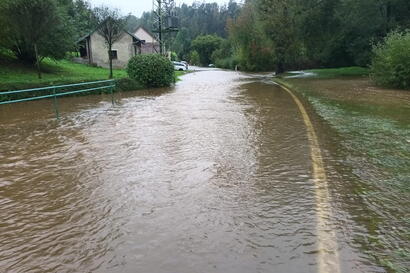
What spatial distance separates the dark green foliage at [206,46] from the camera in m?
96.6

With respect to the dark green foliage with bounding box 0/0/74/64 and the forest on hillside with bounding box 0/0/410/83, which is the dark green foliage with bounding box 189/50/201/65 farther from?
the dark green foliage with bounding box 0/0/74/64

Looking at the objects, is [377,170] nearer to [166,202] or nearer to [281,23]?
[166,202]

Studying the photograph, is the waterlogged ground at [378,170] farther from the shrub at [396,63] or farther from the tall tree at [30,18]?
the tall tree at [30,18]

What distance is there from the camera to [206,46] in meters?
97.8

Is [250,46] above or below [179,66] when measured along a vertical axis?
above

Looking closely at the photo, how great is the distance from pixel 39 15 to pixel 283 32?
20.7m

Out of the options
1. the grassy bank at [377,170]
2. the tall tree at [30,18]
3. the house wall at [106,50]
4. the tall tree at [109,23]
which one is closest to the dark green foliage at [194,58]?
the house wall at [106,50]

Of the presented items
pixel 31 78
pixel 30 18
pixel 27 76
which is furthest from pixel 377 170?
pixel 27 76

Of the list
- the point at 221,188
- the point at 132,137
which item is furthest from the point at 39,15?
the point at 221,188

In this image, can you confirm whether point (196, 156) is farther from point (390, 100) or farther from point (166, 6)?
point (166, 6)

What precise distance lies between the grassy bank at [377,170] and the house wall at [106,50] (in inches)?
1352

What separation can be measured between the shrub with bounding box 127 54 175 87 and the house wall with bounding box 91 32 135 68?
68.0 feet

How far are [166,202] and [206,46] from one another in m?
95.8

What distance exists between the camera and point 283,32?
33312mm
